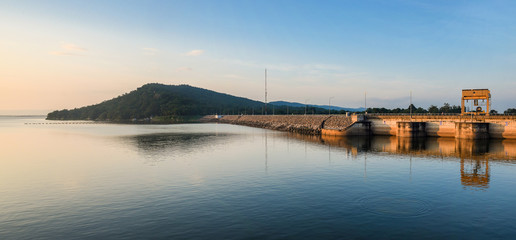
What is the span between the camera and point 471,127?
3406 inches

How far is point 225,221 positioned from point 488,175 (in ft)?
124

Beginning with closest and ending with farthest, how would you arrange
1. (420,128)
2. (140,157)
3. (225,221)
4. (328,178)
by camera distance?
1. (225,221)
2. (328,178)
3. (140,157)
4. (420,128)

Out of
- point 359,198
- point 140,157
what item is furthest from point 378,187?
point 140,157

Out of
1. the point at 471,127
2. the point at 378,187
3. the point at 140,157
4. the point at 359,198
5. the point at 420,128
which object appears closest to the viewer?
the point at 359,198

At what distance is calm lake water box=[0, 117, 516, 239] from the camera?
72.7 ft

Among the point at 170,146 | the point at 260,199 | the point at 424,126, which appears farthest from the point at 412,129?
the point at 260,199

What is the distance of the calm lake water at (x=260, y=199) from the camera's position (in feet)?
72.7

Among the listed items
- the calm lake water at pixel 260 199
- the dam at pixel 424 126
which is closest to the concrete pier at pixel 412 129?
the dam at pixel 424 126

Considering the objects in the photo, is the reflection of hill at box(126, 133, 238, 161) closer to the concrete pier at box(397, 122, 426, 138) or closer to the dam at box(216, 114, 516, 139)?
the dam at box(216, 114, 516, 139)

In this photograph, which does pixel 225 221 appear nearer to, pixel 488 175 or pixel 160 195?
pixel 160 195

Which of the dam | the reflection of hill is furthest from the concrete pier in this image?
the reflection of hill

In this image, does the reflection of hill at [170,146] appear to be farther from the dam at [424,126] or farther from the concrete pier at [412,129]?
the concrete pier at [412,129]

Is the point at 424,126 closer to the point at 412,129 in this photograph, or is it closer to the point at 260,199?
the point at 412,129

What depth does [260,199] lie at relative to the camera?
30141mm
